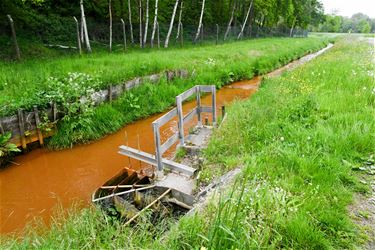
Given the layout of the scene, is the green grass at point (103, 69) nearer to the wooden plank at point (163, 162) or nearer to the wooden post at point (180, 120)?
the wooden plank at point (163, 162)

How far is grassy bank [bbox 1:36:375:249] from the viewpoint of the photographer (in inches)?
111

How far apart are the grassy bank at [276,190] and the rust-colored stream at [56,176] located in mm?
1203

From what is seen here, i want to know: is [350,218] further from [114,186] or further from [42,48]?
[42,48]

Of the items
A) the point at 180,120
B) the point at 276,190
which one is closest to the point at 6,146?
the point at 180,120

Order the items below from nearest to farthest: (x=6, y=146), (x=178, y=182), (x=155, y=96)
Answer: (x=178, y=182), (x=6, y=146), (x=155, y=96)

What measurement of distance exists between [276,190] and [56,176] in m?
5.36

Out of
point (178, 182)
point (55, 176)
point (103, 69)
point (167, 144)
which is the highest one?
point (103, 69)

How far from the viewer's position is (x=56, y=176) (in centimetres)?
683

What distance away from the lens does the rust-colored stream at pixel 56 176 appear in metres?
5.57

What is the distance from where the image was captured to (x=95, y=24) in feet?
68.5

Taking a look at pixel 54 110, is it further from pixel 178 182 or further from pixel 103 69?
pixel 178 182

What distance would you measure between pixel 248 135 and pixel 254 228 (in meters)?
3.22

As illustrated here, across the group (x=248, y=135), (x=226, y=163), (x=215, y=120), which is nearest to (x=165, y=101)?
(x=215, y=120)

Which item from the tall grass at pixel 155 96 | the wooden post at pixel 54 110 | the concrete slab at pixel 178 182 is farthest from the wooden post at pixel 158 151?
the wooden post at pixel 54 110
